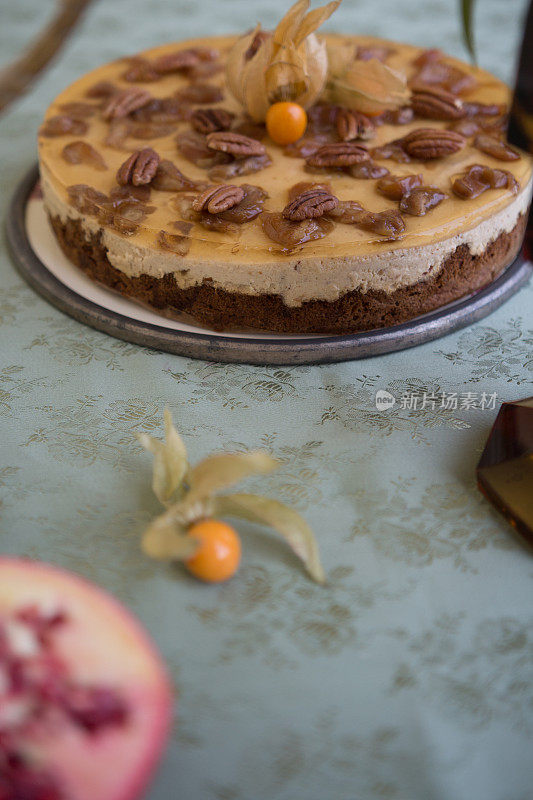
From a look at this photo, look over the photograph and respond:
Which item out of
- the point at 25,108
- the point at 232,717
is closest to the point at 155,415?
the point at 232,717

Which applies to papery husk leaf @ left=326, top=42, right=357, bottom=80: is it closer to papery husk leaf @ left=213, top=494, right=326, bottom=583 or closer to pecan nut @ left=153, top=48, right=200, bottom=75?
pecan nut @ left=153, top=48, right=200, bottom=75

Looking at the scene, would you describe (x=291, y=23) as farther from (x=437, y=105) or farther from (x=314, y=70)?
(x=437, y=105)

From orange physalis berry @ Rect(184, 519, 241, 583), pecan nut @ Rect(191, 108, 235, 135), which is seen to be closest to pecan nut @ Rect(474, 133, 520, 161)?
pecan nut @ Rect(191, 108, 235, 135)

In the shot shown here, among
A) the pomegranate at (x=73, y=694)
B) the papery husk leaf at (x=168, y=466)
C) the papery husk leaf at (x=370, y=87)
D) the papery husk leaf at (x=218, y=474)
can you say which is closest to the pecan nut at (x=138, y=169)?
the papery husk leaf at (x=370, y=87)

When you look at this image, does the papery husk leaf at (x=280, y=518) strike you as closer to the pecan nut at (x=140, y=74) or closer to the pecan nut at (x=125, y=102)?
the pecan nut at (x=125, y=102)

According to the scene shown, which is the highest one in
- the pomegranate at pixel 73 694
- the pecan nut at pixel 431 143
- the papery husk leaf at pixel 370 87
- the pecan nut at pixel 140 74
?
the papery husk leaf at pixel 370 87

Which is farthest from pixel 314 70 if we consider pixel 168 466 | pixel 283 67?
pixel 168 466
